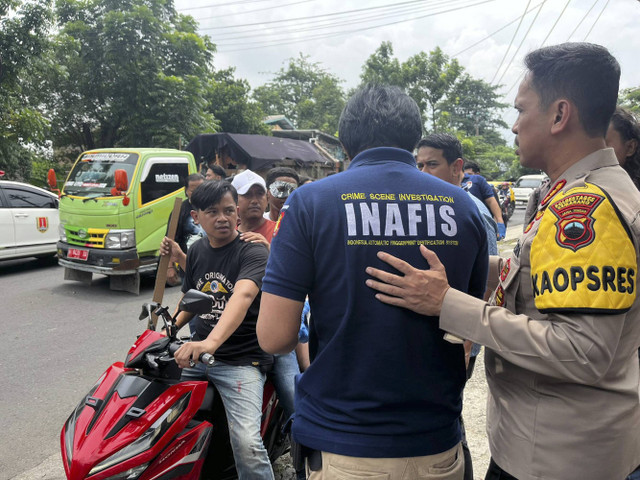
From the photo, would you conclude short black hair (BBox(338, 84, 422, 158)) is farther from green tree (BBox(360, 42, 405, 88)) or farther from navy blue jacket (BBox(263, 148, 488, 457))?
green tree (BBox(360, 42, 405, 88))

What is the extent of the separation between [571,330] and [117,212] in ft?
22.4

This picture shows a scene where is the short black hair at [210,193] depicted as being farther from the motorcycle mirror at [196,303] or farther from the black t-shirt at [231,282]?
the motorcycle mirror at [196,303]

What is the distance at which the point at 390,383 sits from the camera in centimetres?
134

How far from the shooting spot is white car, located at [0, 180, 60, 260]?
833 centimetres

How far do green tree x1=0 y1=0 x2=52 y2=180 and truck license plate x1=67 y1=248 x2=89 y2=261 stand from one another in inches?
257

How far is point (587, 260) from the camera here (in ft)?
3.74

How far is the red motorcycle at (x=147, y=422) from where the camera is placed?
5.84 ft

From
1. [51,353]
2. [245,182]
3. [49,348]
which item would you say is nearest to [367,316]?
[245,182]

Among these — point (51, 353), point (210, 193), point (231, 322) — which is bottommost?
point (51, 353)

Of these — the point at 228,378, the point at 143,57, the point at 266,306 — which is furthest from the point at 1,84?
the point at 266,306

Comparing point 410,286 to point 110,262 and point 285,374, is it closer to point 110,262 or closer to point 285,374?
point 285,374

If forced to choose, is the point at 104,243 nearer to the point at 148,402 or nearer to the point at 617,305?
the point at 148,402

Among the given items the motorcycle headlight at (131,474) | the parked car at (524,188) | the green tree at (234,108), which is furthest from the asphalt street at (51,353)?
the parked car at (524,188)

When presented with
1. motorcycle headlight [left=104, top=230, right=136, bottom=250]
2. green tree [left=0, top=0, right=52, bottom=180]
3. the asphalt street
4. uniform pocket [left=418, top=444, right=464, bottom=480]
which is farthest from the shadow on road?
uniform pocket [left=418, top=444, right=464, bottom=480]
